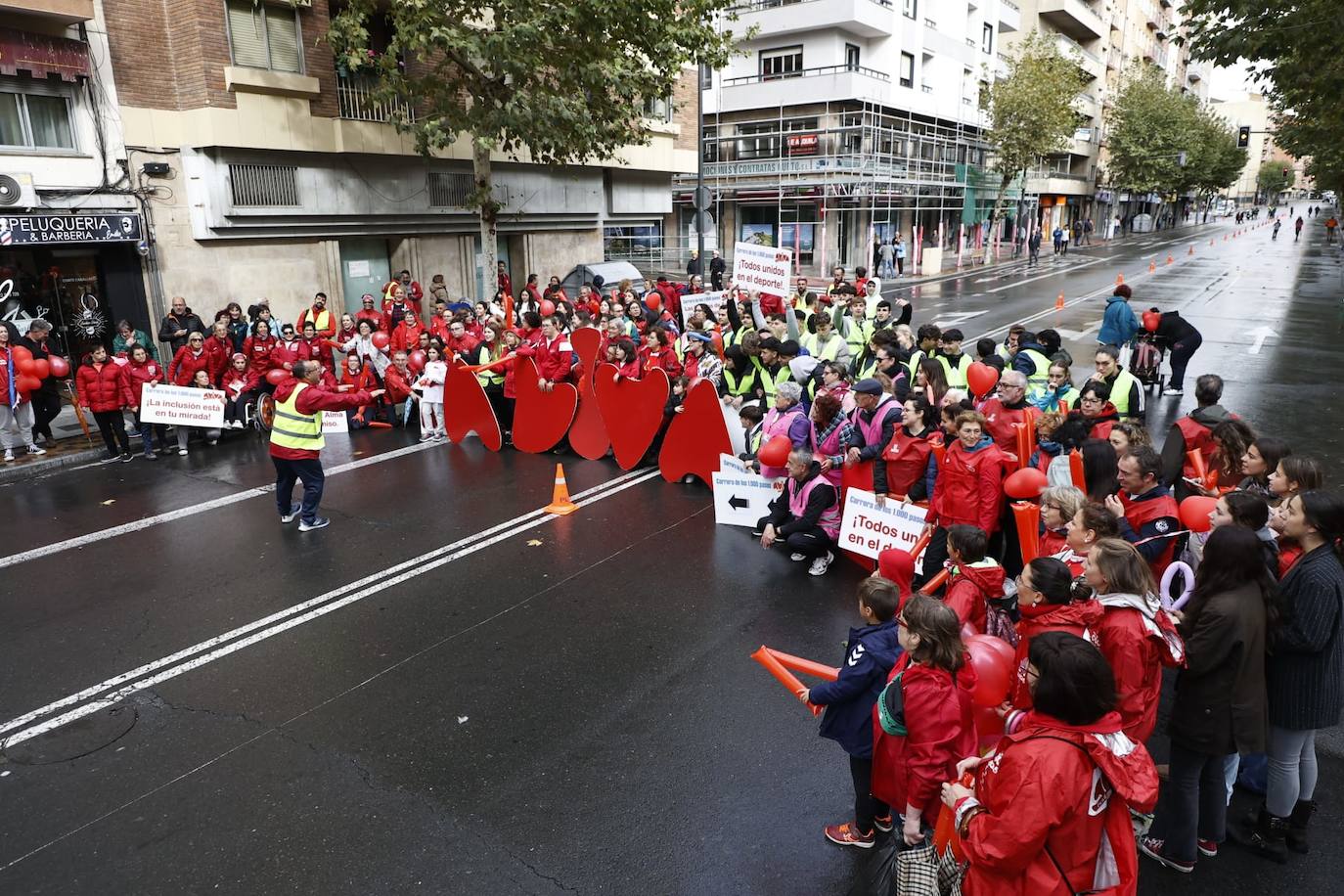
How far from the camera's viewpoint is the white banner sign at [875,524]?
6812 mm

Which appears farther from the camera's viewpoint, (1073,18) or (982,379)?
(1073,18)

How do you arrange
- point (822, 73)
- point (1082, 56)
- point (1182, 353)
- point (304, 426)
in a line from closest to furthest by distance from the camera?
point (304, 426), point (1182, 353), point (822, 73), point (1082, 56)

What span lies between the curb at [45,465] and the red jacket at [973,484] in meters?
11.1

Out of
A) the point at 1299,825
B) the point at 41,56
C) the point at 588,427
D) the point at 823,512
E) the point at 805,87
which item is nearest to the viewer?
the point at 1299,825

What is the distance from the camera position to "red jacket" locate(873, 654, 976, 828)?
3.37 metres

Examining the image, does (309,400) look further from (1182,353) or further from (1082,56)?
(1082,56)

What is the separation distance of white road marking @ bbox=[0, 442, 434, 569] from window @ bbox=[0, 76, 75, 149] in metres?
9.06

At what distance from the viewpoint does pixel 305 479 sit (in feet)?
28.1

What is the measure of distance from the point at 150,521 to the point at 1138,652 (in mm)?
9337

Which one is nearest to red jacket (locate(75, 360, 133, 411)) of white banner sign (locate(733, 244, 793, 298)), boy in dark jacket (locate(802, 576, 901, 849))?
white banner sign (locate(733, 244, 793, 298))

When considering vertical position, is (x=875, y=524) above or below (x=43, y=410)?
below

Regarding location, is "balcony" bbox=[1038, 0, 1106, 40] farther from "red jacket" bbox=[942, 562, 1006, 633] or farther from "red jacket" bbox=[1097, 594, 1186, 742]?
"red jacket" bbox=[1097, 594, 1186, 742]

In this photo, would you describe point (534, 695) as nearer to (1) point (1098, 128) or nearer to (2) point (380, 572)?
(2) point (380, 572)

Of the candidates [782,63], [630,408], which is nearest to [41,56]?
[630,408]
